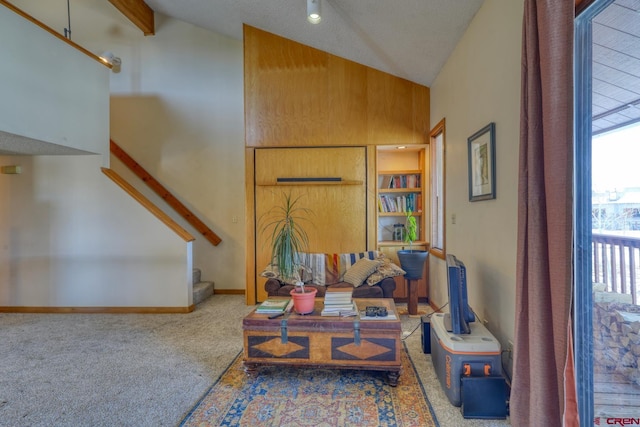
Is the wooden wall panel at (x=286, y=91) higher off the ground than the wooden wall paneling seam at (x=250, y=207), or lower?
higher

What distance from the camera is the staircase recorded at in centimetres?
431

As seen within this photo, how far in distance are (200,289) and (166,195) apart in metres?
1.59

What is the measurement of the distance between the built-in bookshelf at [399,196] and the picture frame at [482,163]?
153 cm

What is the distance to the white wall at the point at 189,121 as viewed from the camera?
493cm

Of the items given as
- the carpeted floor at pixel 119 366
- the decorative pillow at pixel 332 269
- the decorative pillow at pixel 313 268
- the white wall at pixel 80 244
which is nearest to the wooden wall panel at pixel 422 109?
the decorative pillow at pixel 332 269

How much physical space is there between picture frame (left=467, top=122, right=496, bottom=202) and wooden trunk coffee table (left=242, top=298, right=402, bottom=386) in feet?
3.79

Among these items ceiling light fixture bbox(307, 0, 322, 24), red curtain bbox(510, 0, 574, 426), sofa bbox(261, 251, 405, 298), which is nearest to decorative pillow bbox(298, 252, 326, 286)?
sofa bbox(261, 251, 405, 298)

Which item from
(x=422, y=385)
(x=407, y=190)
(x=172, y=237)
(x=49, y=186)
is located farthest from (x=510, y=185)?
(x=49, y=186)

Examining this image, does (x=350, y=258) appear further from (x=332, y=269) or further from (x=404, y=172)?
(x=404, y=172)

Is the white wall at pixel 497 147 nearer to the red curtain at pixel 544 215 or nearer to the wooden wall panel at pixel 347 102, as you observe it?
the red curtain at pixel 544 215

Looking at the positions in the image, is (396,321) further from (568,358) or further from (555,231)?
(555,231)

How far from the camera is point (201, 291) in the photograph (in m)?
4.45

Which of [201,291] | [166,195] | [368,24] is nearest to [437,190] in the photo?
[368,24]

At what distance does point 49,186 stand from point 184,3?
292 cm
